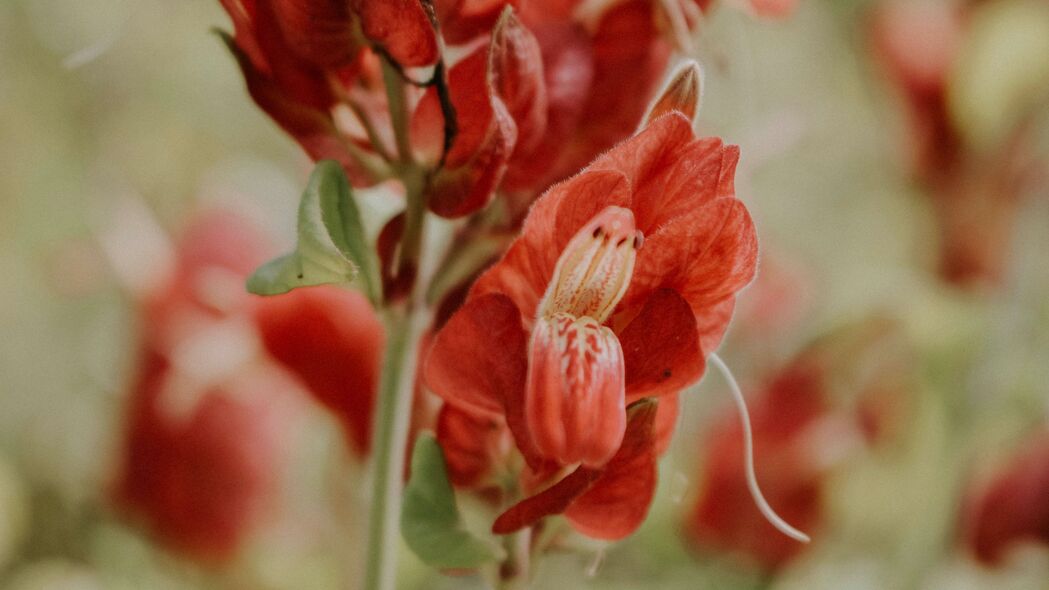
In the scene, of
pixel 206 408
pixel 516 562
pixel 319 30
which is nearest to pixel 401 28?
pixel 319 30

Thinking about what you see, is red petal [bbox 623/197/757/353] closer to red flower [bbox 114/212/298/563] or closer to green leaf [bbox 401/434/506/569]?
green leaf [bbox 401/434/506/569]

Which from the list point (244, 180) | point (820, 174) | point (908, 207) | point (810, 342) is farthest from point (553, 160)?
point (820, 174)

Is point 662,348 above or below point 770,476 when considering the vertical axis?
above

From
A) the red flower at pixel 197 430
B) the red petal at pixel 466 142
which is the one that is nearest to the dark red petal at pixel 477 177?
the red petal at pixel 466 142

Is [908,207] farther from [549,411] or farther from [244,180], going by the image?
[549,411]

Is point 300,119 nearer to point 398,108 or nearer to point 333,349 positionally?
point 398,108

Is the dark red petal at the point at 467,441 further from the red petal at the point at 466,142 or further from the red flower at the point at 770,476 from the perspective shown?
the red flower at the point at 770,476

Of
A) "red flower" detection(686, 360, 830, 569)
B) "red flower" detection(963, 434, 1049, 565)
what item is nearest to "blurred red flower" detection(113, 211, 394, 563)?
"red flower" detection(686, 360, 830, 569)
